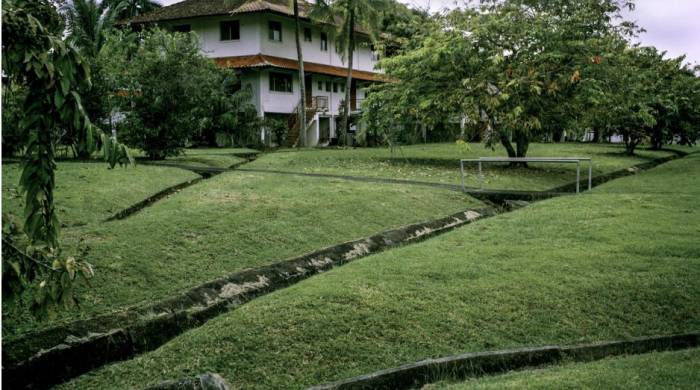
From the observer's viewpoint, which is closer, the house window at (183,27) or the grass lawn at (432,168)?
the grass lawn at (432,168)

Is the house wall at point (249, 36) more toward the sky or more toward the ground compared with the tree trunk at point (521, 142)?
more toward the sky

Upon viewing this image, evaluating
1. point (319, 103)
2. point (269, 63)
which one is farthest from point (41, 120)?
point (319, 103)

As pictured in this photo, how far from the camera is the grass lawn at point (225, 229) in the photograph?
7523 mm

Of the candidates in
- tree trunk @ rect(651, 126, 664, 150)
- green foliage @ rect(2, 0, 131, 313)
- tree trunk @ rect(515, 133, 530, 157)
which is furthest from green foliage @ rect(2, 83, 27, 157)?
tree trunk @ rect(651, 126, 664, 150)

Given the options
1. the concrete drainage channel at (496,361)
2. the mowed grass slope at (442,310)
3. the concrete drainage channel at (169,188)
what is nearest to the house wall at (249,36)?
the concrete drainage channel at (169,188)

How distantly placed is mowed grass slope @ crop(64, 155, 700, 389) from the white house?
24.1 m

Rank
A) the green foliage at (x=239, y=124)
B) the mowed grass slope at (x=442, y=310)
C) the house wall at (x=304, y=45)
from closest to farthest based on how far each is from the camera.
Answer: the mowed grass slope at (x=442, y=310), the green foliage at (x=239, y=124), the house wall at (x=304, y=45)

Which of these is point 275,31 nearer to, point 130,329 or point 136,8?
point 136,8

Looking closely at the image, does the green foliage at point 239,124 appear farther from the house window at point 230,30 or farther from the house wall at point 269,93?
the house window at point 230,30

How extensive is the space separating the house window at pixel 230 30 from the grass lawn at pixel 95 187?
19.1m

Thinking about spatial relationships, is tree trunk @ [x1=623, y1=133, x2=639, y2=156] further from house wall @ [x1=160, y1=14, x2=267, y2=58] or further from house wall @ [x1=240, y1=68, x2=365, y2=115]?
house wall @ [x1=160, y1=14, x2=267, y2=58]

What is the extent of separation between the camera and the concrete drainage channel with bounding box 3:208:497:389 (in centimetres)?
563

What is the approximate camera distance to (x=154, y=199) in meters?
13.3

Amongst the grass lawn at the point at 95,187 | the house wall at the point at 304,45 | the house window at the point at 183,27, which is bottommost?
the grass lawn at the point at 95,187
